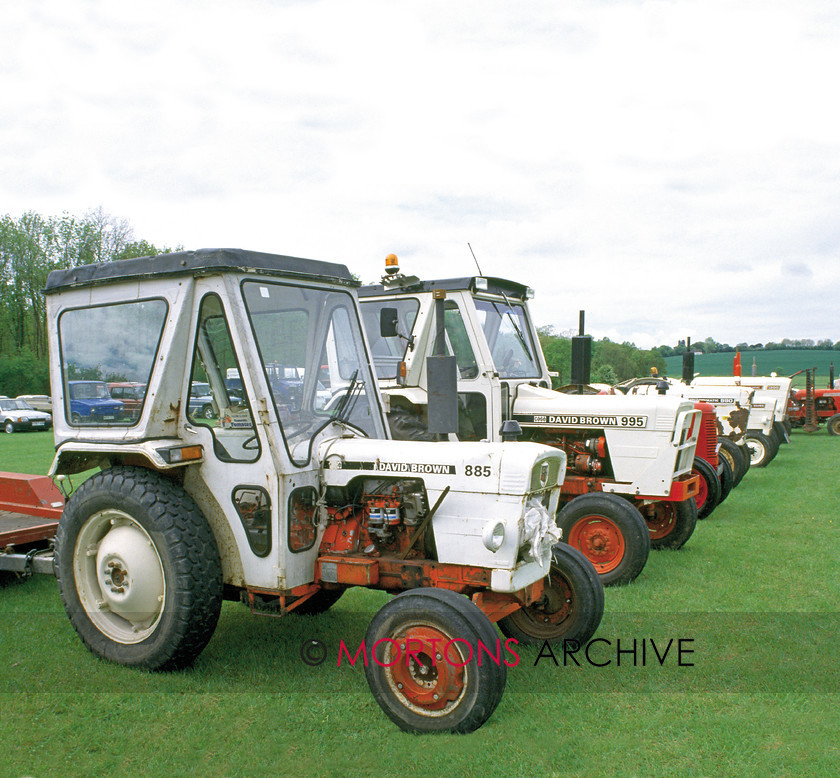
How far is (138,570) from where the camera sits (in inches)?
161

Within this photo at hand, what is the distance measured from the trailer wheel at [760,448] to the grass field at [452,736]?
28.0 ft

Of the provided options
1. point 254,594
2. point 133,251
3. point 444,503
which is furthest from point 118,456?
point 133,251

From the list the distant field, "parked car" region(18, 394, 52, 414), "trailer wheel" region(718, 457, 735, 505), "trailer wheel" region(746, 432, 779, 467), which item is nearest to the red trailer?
"trailer wheel" region(718, 457, 735, 505)

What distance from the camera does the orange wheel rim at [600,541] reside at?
19.8 ft

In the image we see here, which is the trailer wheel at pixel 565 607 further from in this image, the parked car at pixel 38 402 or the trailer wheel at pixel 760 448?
the parked car at pixel 38 402

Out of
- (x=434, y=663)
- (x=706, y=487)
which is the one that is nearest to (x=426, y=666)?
(x=434, y=663)

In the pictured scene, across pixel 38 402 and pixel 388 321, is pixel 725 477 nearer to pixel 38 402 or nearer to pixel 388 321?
pixel 388 321

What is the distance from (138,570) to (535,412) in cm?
388

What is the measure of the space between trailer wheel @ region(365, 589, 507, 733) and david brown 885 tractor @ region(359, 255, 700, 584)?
9.18 feet

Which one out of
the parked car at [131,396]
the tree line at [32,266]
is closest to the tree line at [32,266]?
the tree line at [32,266]

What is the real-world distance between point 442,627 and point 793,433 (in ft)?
67.2

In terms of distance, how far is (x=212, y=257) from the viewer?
155 inches

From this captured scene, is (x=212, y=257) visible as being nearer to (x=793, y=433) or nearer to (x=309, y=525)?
(x=309, y=525)

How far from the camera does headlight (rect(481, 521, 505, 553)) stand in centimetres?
363
